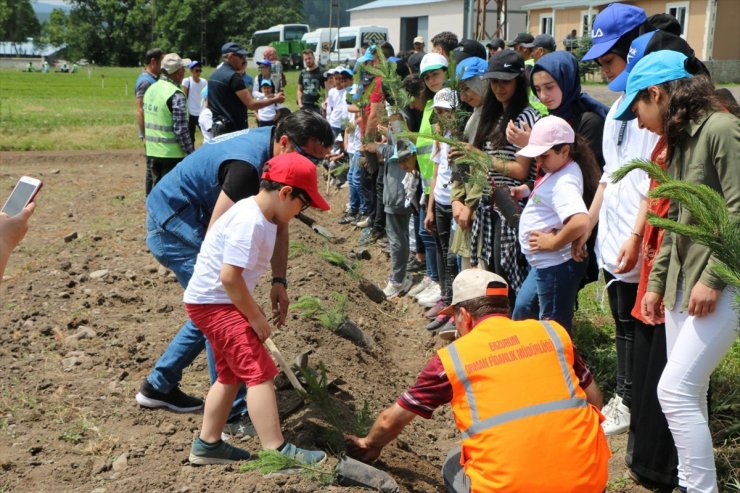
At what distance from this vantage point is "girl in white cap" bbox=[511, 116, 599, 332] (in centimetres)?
447

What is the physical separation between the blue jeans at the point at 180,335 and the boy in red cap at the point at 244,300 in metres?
0.56

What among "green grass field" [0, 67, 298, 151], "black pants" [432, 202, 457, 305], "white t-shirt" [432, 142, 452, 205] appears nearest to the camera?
"white t-shirt" [432, 142, 452, 205]

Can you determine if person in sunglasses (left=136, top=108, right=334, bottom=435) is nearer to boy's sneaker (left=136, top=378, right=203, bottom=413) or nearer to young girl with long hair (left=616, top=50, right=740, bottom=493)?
boy's sneaker (left=136, top=378, right=203, bottom=413)

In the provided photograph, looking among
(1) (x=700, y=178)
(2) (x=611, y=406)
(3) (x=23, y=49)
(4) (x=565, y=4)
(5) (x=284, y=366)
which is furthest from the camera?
(3) (x=23, y=49)

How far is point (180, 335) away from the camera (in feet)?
15.6

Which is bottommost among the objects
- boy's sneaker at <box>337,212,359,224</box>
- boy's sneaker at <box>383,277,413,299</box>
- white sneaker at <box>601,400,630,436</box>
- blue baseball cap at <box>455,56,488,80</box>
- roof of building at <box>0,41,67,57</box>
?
boy's sneaker at <box>383,277,413,299</box>

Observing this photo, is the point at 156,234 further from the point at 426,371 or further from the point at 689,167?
the point at 689,167

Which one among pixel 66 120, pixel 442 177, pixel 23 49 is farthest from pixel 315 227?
pixel 23 49

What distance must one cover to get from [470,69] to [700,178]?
287 cm

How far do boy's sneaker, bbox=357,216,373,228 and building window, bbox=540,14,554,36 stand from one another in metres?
34.1

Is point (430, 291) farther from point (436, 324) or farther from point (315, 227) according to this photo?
point (315, 227)

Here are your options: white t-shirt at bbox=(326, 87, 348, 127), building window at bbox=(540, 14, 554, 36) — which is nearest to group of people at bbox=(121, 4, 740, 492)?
white t-shirt at bbox=(326, 87, 348, 127)

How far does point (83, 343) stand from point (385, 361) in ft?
7.37

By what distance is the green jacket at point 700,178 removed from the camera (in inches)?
126
